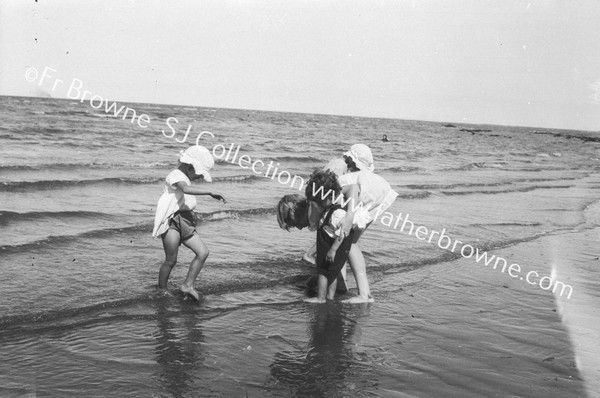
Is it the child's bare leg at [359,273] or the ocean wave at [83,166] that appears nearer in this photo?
the child's bare leg at [359,273]

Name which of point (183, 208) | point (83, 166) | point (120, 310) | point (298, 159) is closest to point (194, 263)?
point (183, 208)

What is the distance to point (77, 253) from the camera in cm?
719

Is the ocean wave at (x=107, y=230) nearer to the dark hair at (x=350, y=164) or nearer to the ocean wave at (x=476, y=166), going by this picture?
the dark hair at (x=350, y=164)

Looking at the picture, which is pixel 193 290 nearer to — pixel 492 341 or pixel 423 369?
pixel 423 369

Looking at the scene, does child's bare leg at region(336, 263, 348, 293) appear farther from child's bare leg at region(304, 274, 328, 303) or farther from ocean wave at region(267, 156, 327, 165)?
ocean wave at region(267, 156, 327, 165)

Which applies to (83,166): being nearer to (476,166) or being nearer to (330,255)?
(330,255)

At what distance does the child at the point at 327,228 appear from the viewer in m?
5.35

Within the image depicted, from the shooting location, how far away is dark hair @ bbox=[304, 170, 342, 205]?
532cm

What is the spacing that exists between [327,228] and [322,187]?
443 mm

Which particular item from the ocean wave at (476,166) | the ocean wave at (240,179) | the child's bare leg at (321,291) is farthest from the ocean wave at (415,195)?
the child's bare leg at (321,291)

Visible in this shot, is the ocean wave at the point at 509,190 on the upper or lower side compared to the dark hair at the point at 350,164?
upper

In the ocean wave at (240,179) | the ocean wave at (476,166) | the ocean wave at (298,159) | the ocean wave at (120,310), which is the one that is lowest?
the ocean wave at (120,310)

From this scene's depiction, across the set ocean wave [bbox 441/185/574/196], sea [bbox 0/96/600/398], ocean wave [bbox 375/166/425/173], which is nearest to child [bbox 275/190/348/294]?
sea [bbox 0/96/600/398]

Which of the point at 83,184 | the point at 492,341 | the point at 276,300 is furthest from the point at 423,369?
the point at 83,184
